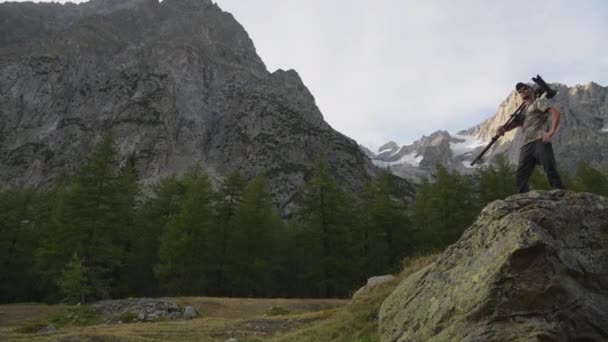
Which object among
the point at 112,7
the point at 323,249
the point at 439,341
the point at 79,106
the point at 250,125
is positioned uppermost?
the point at 112,7

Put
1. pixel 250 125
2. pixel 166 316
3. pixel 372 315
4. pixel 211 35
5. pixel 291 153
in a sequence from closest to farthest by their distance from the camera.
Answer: pixel 372 315, pixel 166 316, pixel 291 153, pixel 250 125, pixel 211 35

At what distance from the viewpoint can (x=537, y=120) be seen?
26.0 feet

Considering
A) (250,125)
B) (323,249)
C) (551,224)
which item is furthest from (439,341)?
(250,125)

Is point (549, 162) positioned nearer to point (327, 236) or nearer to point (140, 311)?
point (140, 311)

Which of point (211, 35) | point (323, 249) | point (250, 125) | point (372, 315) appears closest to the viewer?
point (372, 315)

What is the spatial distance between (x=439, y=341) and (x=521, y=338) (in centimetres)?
120

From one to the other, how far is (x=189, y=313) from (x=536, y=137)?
20.4 m

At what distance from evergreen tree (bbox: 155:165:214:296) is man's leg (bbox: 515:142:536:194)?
2852cm

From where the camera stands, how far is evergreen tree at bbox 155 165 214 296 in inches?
1288

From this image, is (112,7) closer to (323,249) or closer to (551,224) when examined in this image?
(323,249)

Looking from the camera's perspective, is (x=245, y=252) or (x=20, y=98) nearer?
(x=245, y=252)

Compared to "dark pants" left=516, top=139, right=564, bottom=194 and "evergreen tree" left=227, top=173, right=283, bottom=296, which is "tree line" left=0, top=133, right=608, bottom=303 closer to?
"evergreen tree" left=227, top=173, right=283, bottom=296

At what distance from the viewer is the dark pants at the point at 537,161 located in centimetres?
761

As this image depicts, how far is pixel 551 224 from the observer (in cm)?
636
